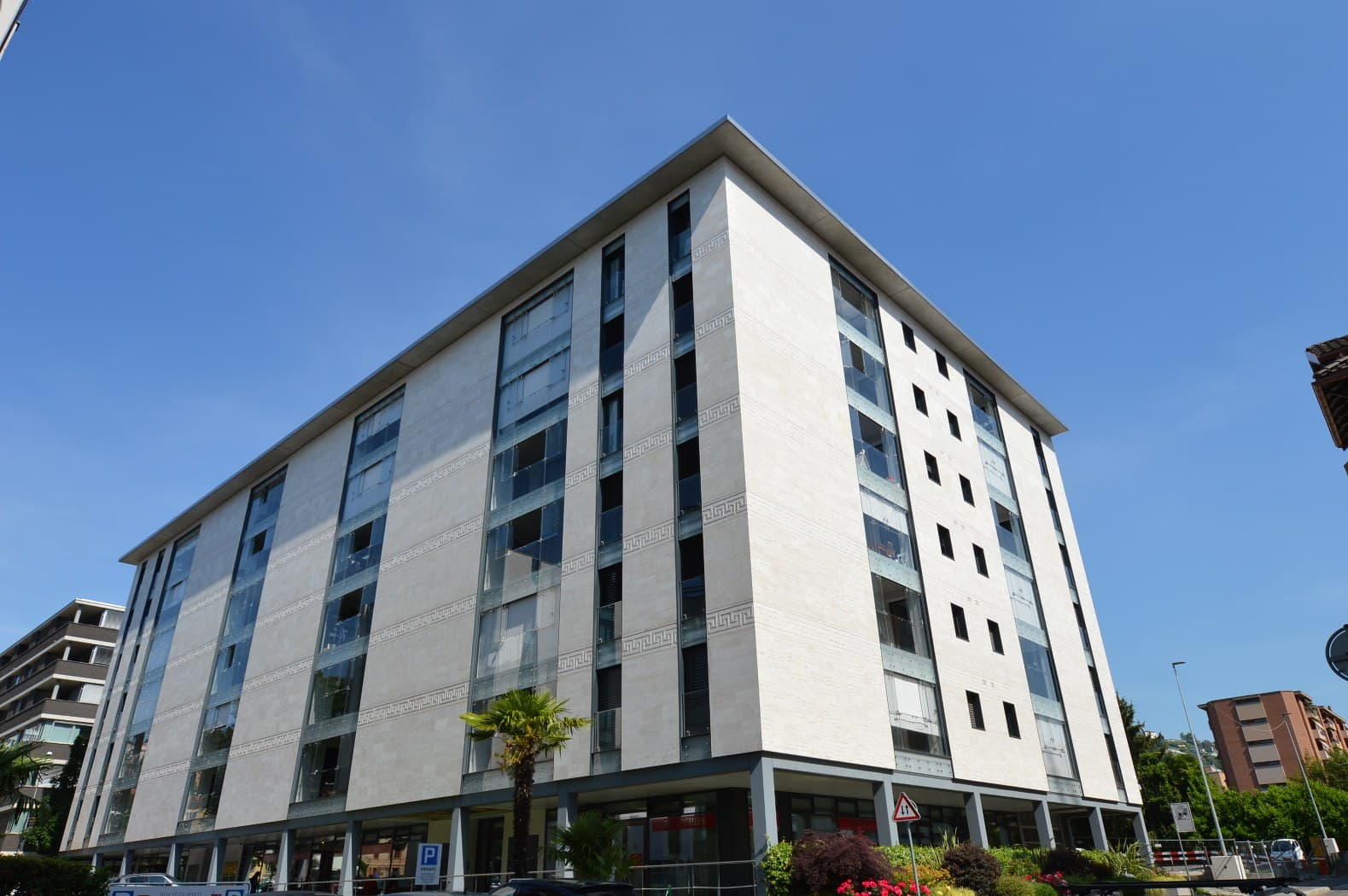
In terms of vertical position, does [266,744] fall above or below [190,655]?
below

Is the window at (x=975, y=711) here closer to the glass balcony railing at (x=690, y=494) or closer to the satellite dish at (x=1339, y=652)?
the glass balcony railing at (x=690, y=494)

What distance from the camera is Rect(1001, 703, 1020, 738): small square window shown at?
1313 inches

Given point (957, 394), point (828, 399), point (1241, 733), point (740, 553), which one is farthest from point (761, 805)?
point (1241, 733)

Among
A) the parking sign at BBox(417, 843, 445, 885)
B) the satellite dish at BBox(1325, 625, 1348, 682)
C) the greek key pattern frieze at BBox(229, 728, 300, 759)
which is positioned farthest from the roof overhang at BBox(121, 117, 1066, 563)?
the satellite dish at BBox(1325, 625, 1348, 682)

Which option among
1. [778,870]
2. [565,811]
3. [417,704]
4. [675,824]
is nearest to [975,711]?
[675,824]

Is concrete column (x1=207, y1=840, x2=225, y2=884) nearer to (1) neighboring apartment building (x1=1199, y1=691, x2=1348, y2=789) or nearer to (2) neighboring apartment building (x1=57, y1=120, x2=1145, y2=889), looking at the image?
(2) neighboring apartment building (x1=57, y1=120, x2=1145, y2=889)

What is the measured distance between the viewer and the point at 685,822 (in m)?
25.8

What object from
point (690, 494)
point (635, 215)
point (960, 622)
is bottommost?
point (960, 622)

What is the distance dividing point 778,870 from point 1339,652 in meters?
15.6

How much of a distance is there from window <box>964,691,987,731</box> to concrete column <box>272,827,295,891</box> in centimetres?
2754

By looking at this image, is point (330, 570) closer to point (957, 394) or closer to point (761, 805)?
point (761, 805)

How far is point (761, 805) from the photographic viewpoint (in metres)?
21.6

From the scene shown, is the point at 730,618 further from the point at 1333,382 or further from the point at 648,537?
the point at 1333,382

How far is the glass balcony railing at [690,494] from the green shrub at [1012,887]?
43.4 feet
